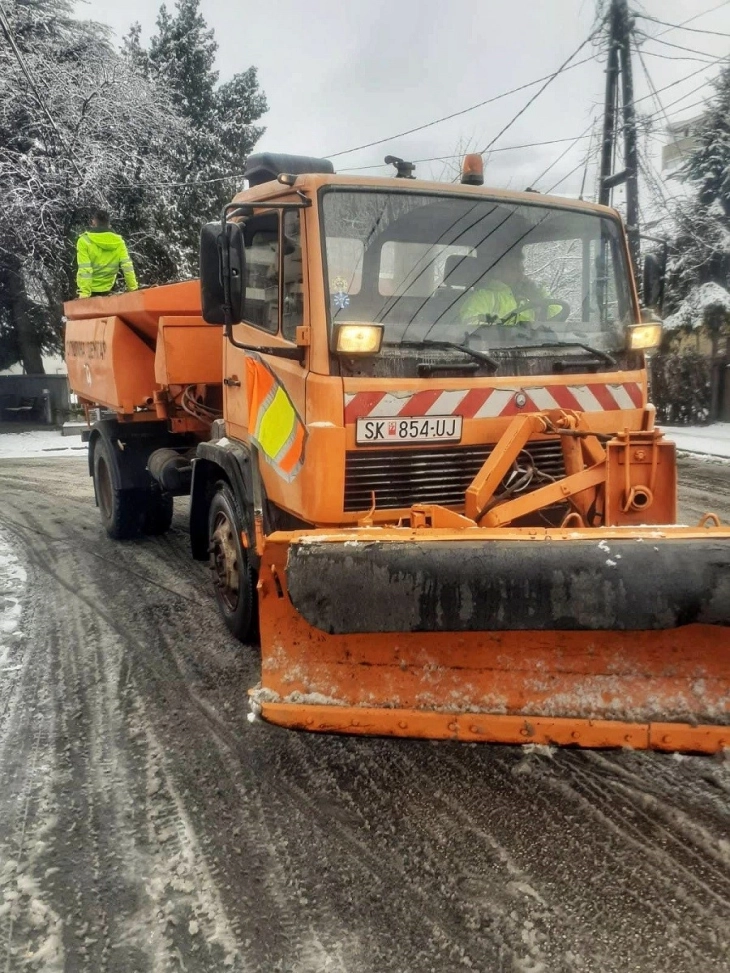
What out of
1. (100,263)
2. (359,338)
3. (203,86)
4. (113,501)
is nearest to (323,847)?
(359,338)

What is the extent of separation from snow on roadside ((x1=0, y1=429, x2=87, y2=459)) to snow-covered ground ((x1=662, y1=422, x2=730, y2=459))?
32.9ft

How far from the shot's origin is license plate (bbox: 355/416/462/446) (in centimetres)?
362

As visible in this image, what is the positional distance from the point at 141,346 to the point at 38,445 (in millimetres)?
10472

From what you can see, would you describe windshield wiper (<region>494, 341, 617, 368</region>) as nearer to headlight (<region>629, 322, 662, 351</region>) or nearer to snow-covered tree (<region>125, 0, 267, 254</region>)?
headlight (<region>629, 322, 662, 351</region>)

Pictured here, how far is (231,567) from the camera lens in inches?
183

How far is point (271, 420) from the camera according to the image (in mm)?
4109

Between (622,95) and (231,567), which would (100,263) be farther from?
(622,95)

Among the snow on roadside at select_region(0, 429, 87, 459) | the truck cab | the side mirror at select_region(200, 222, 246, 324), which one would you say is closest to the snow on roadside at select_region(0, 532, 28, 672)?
the truck cab

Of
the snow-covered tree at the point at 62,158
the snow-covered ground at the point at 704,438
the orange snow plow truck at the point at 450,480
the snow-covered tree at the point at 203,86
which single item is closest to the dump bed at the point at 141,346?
the orange snow plow truck at the point at 450,480

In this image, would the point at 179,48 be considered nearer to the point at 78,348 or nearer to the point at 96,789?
the point at 78,348

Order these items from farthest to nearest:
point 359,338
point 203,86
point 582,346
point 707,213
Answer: point 203,86 → point 707,213 → point 582,346 → point 359,338

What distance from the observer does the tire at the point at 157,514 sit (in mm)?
7160

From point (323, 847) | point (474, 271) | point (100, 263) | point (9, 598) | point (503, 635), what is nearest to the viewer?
point (323, 847)

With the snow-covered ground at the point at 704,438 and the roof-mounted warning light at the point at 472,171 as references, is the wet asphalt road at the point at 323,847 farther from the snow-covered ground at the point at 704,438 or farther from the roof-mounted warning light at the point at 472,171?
the snow-covered ground at the point at 704,438
